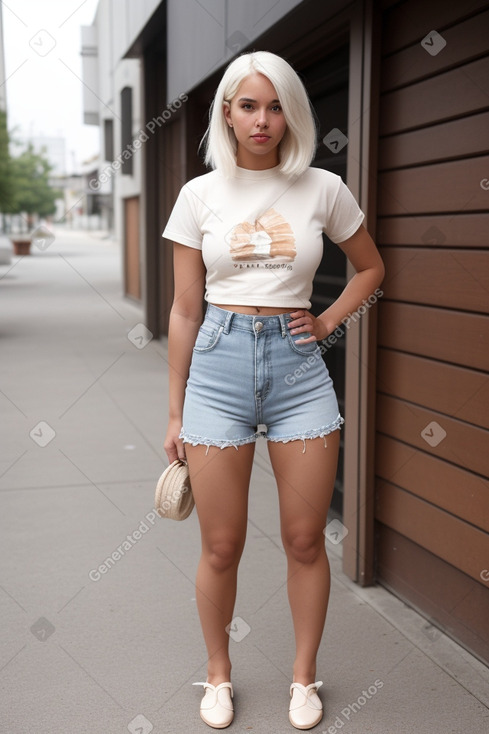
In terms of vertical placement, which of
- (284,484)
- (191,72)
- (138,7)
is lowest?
(284,484)

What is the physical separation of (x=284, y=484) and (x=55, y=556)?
1925 millimetres

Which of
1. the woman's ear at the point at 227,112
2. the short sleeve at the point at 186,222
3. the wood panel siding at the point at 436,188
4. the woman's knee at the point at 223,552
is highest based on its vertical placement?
the woman's ear at the point at 227,112

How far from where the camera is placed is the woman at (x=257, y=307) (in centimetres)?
228

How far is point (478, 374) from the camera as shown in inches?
114

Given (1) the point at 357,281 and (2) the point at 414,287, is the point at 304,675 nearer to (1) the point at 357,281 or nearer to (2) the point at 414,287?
(1) the point at 357,281

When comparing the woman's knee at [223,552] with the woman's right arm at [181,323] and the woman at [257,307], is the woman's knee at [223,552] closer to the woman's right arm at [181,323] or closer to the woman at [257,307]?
the woman at [257,307]

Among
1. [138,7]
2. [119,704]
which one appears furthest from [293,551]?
[138,7]

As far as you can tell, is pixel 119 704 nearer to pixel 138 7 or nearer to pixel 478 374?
pixel 478 374

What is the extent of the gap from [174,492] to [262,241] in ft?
2.62

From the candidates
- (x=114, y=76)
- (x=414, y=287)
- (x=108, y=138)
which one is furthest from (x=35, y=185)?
(x=414, y=287)

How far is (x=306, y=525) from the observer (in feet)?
8.07

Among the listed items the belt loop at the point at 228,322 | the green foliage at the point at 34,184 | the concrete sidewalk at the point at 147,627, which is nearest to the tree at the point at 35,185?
the green foliage at the point at 34,184

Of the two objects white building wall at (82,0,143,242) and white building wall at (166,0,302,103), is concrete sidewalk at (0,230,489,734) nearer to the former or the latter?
white building wall at (166,0,302,103)

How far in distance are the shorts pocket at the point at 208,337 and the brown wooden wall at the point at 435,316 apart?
1023mm
